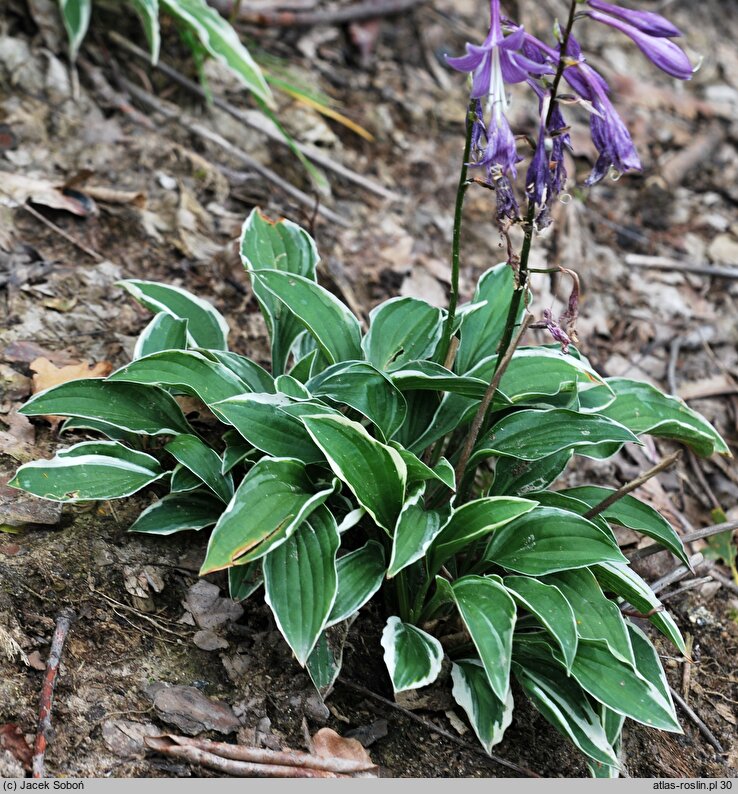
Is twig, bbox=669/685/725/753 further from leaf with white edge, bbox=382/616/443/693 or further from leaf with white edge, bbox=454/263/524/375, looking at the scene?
leaf with white edge, bbox=454/263/524/375

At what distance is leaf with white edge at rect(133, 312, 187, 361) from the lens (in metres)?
2.85

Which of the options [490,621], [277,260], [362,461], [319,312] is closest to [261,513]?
[362,461]

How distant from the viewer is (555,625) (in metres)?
2.30

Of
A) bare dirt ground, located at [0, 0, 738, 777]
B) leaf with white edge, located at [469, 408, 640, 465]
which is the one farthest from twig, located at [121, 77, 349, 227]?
leaf with white edge, located at [469, 408, 640, 465]

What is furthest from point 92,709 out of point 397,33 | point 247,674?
point 397,33

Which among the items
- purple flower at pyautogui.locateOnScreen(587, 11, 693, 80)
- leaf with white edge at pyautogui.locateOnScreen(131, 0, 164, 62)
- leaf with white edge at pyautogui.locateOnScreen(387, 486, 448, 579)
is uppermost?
purple flower at pyautogui.locateOnScreen(587, 11, 693, 80)

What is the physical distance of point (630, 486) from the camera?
2.35m

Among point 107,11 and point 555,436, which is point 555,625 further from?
point 107,11

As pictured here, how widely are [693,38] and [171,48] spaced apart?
4.35 m

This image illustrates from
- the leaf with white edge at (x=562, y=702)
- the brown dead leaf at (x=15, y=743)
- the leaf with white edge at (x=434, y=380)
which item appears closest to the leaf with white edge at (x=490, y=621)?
the leaf with white edge at (x=562, y=702)

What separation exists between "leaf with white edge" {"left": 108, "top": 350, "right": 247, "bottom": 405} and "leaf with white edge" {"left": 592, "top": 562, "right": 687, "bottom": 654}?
1.26 meters

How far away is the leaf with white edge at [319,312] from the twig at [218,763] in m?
1.26

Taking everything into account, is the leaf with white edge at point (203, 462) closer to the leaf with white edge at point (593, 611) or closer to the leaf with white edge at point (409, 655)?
the leaf with white edge at point (409, 655)

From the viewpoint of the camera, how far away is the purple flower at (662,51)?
1963 mm
